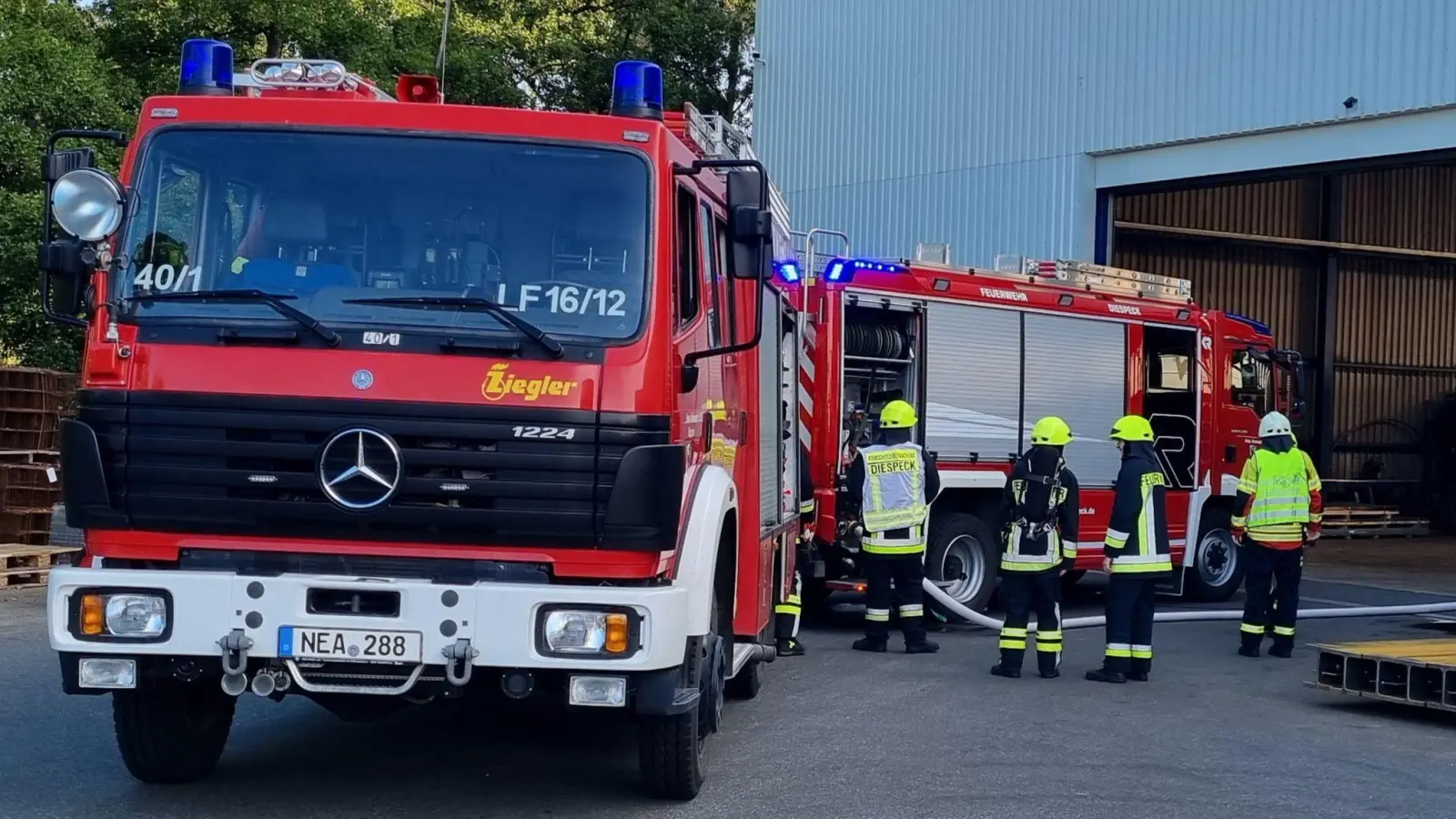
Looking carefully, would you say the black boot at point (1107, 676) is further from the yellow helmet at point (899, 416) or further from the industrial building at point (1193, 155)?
the industrial building at point (1193, 155)

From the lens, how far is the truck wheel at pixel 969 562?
1257 centimetres

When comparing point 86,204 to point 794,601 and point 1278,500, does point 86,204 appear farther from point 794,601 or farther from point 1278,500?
point 1278,500

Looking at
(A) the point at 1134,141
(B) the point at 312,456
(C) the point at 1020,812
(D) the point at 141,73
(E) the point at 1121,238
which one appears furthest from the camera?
(E) the point at 1121,238

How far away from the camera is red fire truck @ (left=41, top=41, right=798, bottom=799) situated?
211 inches

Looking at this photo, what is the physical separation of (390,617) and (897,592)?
6.15m

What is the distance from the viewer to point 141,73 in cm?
2020

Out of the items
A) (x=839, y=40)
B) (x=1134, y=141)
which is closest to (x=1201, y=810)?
(x=1134, y=141)

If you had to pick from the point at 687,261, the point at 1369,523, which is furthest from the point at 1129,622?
the point at 1369,523

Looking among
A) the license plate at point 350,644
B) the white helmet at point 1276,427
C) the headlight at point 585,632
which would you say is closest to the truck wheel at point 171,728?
the license plate at point 350,644

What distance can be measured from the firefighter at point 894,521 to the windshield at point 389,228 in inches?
211

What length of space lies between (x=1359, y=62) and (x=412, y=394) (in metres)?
12.1

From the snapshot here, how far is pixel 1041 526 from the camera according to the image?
10070mm

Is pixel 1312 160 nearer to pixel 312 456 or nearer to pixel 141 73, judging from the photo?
pixel 312 456

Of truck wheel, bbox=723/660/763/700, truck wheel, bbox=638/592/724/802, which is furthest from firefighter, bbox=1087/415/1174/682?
truck wheel, bbox=638/592/724/802
